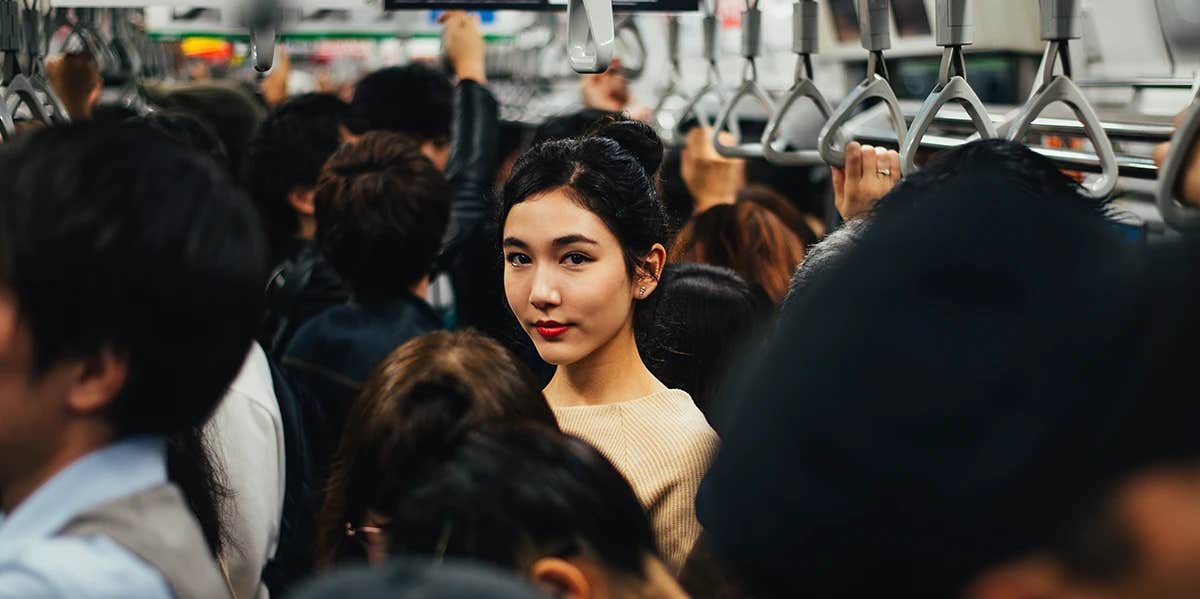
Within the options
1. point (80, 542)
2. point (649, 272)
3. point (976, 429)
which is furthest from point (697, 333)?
point (976, 429)

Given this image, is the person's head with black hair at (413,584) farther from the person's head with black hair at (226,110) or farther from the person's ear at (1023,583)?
the person's head with black hair at (226,110)

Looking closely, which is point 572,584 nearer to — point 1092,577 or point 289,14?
point 1092,577

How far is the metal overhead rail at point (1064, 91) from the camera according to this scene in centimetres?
181

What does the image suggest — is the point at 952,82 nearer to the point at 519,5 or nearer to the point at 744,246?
the point at 519,5

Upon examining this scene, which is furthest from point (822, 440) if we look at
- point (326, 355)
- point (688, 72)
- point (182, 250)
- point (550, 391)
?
point (688, 72)

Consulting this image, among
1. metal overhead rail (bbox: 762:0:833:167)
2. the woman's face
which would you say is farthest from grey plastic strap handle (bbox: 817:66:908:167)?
the woman's face

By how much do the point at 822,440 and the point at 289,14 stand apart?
1860 mm

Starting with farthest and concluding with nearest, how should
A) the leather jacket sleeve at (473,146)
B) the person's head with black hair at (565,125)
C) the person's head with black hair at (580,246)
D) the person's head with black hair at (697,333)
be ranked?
1. the leather jacket sleeve at (473,146)
2. the person's head with black hair at (565,125)
3. the person's head with black hair at (697,333)
4. the person's head with black hair at (580,246)

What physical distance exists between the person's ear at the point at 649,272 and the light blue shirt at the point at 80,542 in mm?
1117

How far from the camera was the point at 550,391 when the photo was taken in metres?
2.17

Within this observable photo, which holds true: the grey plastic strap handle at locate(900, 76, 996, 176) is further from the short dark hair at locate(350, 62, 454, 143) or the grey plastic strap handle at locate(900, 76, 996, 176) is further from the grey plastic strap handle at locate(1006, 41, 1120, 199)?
the short dark hair at locate(350, 62, 454, 143)

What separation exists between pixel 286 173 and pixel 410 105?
0.66 metres

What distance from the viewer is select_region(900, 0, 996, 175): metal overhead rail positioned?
197 centimetres

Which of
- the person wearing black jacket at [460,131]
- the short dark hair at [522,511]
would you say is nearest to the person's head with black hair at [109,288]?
the short dark hair at [522,511]
